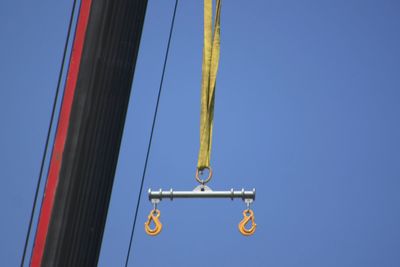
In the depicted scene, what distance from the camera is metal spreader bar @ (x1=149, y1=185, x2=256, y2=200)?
19.9 ft

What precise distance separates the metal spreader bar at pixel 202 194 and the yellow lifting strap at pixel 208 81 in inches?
10.4

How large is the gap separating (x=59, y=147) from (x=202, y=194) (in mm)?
2309

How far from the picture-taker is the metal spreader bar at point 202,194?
605 centimetres

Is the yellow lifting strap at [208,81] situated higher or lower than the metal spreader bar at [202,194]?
higher

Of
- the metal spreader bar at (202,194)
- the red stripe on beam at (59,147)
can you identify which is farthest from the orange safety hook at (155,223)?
the red stripe on beam at (59,147)

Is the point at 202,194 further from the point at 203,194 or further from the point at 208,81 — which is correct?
the point at 208,81

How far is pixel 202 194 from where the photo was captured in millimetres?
6055

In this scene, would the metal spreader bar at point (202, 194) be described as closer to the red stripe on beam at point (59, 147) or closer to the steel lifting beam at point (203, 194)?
the steel lifting beam at point (203, 194)

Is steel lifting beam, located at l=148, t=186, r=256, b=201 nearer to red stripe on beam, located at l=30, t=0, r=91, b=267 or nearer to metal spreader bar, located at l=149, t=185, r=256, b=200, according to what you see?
metal spreader bar, located at l=149, t=185, r=256, b=200

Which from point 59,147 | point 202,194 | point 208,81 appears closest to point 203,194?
point 202,194

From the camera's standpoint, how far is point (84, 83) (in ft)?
13.1

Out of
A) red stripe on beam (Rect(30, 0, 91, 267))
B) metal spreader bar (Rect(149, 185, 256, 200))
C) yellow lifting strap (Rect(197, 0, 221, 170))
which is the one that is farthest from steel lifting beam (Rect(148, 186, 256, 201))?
red stripe on beam (Rect(30, 0, 91, 267))

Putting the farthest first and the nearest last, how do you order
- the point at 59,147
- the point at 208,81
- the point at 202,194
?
the point at 208,81
the point at 202,194
the point at 59,147

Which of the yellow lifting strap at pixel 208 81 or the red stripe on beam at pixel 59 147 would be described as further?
the yellow lifting strap at pixel 208 81
